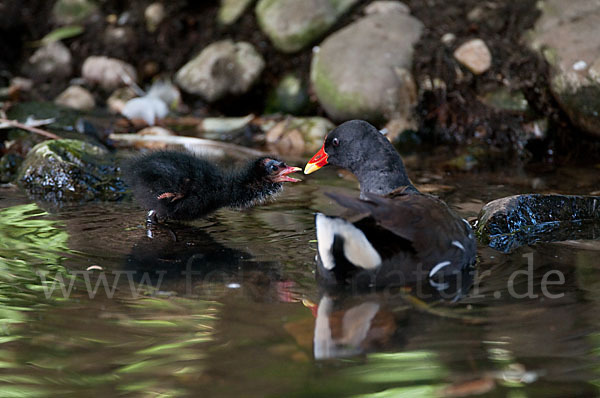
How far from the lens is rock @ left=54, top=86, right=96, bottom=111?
9506mm

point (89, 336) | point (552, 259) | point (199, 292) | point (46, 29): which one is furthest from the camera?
point (46, 29)

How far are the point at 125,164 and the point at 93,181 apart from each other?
2.74 ft

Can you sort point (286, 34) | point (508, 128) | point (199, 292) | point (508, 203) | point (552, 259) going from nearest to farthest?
1. point (199, 292)
2. point (552, 259)
3. point (508, 203)
4. point (508, 128)
5. point (286, 34)

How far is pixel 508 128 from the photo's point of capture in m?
7.44

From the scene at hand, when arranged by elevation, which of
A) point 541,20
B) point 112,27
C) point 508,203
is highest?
point 112,27

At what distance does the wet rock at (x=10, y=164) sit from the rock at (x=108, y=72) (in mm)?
3755

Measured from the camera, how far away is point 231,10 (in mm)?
9953

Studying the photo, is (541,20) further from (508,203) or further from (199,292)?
(199,292)

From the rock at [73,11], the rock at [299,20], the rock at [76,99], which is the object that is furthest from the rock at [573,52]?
the rock at [73,11]

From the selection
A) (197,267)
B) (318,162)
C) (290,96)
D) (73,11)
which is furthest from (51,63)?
(197,267)

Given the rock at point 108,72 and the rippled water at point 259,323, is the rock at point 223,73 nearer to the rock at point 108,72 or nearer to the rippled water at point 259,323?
the rock at point 108,72

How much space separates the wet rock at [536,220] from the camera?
4.29 m

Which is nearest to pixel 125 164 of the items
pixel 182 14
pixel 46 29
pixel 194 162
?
pixel 194 162

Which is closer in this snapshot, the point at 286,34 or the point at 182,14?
the point at 286,34
